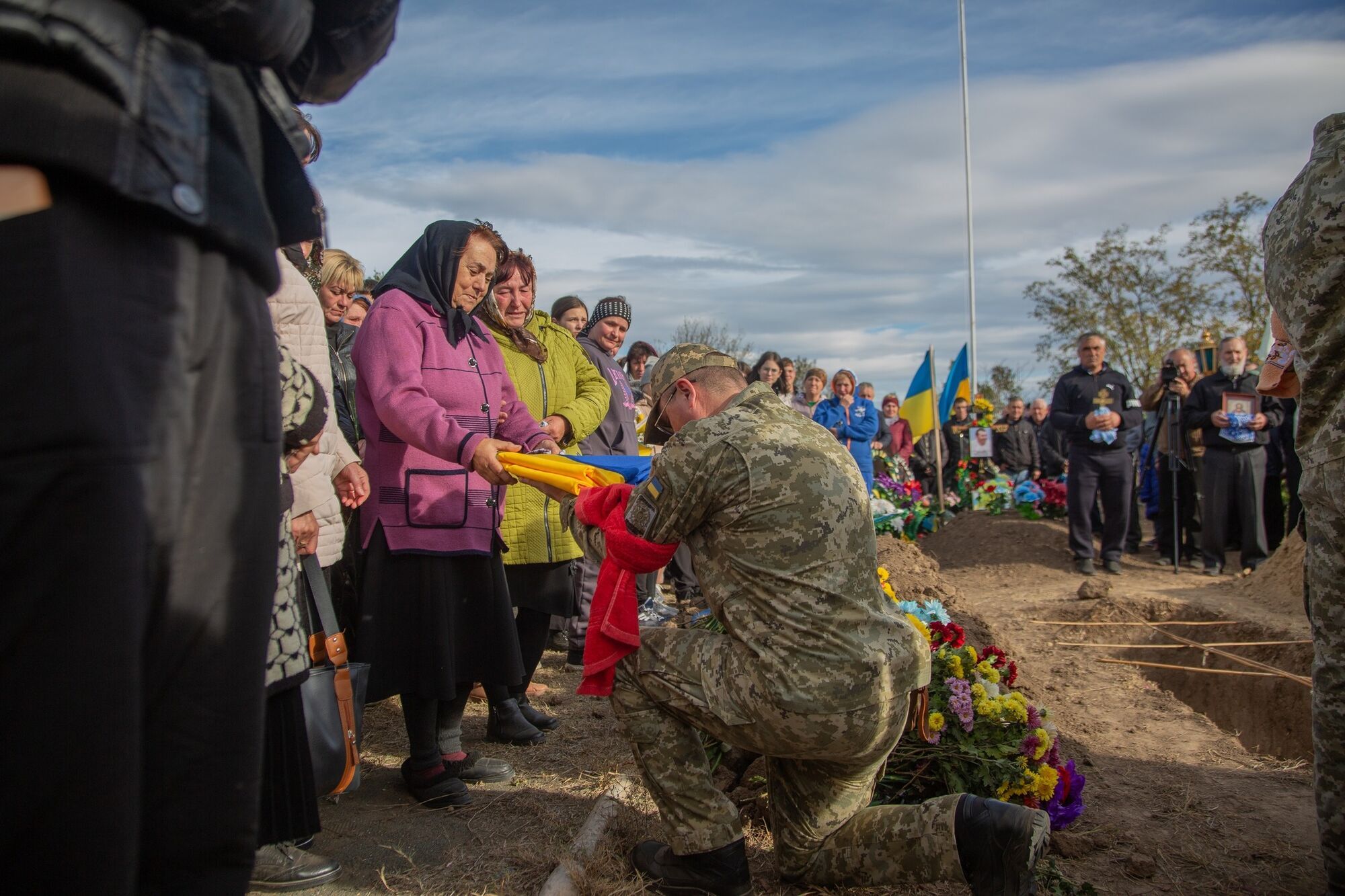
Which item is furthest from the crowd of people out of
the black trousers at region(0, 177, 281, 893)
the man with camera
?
the man with camera

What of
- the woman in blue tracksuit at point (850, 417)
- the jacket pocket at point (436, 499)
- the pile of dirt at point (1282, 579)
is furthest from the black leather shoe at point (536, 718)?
the woman in blue tracksuit at point (850, 417)

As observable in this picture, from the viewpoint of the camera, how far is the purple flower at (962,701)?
359 cm

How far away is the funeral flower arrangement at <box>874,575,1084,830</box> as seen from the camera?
139 inches

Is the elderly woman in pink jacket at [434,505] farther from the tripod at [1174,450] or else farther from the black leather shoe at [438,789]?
the tripod at [1174,450]

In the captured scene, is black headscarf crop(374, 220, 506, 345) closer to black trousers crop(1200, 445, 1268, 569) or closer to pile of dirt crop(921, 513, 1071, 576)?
pile of dirt crop(921, 513, 1071, 576)

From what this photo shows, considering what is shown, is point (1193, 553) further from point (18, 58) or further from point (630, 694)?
point (18, 58)

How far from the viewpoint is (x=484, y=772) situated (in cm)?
388

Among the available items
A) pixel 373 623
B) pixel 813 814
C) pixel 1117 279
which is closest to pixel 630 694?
pixel 813 814

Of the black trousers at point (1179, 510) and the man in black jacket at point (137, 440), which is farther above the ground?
the man in black jacket at point (137, 440)

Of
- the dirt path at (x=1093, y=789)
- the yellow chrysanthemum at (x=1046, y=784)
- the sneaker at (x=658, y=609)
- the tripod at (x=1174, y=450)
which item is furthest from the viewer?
the tripod at (x=1174, y=450)

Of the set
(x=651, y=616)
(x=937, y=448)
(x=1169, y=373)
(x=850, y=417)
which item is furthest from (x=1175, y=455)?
(x=651, y=616)

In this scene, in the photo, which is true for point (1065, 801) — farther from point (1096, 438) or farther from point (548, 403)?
point (1096, 438)

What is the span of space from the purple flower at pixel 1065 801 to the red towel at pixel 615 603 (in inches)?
71.4

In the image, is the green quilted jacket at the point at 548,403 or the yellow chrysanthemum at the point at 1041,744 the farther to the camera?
the green quilted jacket at the point at 548,403
